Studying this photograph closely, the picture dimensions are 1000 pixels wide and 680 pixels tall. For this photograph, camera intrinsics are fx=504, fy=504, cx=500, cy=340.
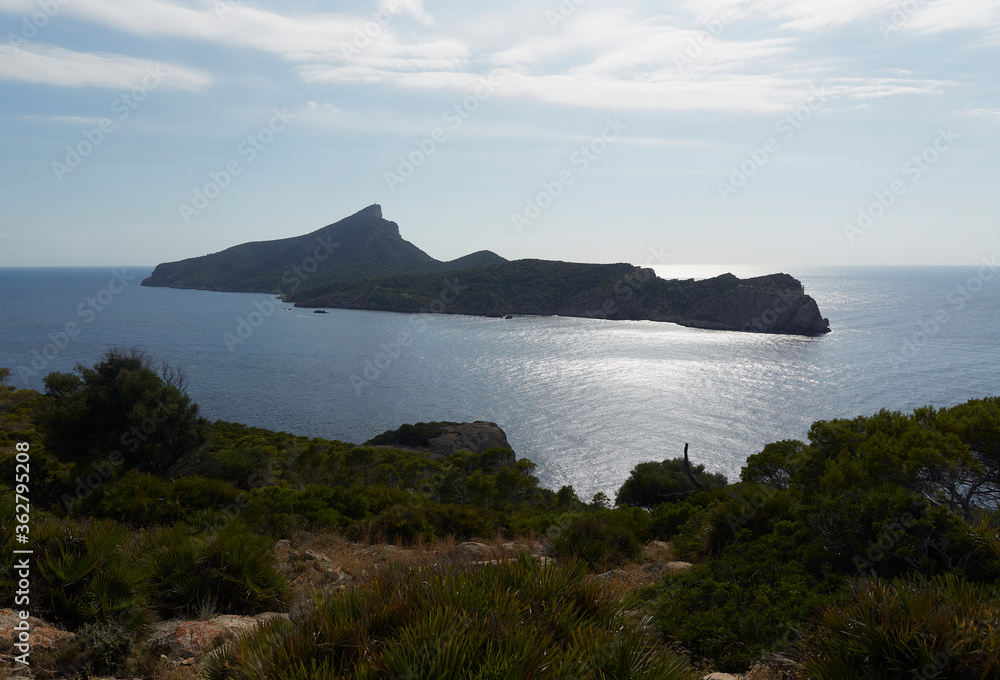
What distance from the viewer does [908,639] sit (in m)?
3.18

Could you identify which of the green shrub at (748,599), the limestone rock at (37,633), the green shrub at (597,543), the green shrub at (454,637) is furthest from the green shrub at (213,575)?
the green shrub at (597,543)

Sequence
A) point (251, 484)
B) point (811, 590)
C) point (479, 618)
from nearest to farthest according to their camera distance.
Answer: point (479, 618) < point (811, 590) < point (251, 484)

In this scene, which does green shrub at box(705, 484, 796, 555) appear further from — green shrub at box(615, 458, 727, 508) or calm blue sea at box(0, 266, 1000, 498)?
calm blue sea at box(0, 266, 1000, 498)

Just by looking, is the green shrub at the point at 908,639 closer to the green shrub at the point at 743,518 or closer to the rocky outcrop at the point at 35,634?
the green shrub at the point at 743,518

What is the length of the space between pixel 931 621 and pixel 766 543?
3.77 meters

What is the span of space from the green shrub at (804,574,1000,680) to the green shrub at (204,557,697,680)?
119cm

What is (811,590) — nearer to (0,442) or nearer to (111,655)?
(111,655)

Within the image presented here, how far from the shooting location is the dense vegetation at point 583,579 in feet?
9.53

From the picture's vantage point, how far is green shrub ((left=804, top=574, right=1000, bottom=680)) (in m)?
3.11

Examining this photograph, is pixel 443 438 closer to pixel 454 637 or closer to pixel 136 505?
pixel 136 505

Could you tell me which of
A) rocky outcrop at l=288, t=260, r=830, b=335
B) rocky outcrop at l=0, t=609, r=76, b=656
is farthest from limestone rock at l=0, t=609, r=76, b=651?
rocky outcrop at l=288, t=260, r=830, b=335

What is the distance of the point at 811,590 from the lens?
5312 millimetres

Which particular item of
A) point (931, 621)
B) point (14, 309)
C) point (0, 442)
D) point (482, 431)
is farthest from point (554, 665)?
point (14, 309)

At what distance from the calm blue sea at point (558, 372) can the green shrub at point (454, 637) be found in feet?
121
